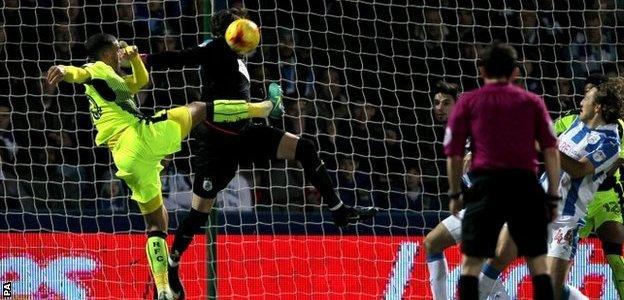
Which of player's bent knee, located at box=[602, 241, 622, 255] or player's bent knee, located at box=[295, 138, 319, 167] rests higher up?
player's bent knee, located at box=[295, 138, 319, 167]

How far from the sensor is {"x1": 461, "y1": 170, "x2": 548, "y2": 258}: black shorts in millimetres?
7113

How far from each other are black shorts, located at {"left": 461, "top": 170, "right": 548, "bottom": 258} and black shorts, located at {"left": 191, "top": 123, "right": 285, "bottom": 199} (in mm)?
2643

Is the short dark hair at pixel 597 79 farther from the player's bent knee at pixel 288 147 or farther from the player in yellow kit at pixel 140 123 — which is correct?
the player in yellow kit at pixel 140 123

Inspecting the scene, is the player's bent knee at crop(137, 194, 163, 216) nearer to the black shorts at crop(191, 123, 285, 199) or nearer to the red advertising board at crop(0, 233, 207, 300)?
the black shorts at crop(191, 123, 285, 199)

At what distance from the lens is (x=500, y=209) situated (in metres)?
7.13

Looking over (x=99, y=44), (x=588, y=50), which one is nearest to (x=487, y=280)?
(x=99, y=44)

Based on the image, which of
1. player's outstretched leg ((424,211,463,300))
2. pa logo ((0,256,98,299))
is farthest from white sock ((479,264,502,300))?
pa logo ((0,256,98,299))

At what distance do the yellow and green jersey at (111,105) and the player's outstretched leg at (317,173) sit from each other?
1.00 m

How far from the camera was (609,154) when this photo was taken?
8.80 metres

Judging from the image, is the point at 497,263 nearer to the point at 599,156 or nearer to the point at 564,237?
the point at 564,237

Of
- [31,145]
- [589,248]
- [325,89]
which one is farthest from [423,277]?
[31,145]

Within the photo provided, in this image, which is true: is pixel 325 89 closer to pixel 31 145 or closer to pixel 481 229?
pixel 31 145

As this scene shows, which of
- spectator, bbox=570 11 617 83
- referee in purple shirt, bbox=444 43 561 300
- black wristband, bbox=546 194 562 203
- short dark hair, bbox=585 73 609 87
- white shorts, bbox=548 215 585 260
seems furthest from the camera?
spectator, bbox=570 11 617 83

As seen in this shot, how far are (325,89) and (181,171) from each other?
141 cm
